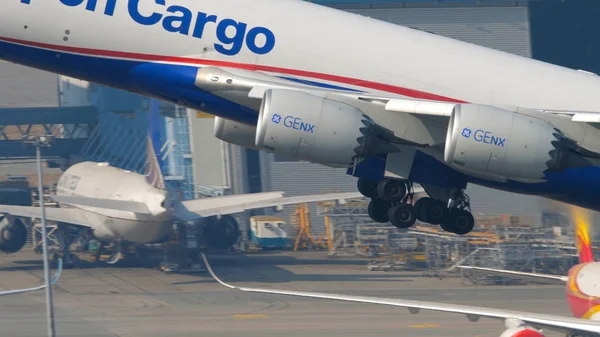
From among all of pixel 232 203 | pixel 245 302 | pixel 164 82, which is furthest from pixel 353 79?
pixel 232 203

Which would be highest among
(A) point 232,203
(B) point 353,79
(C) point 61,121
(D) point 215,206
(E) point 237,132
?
(C) point 61,121

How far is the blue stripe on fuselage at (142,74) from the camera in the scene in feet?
90.3

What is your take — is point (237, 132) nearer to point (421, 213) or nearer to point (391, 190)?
point (391, 190)

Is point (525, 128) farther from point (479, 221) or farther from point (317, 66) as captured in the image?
point (479, 221)

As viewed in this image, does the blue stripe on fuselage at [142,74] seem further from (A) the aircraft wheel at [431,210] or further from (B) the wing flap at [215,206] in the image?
(B) the wing flap at [215,206]

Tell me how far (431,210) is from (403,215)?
93 centimetres

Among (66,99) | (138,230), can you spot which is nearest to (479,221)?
(138,230)

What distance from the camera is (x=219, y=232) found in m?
67.8

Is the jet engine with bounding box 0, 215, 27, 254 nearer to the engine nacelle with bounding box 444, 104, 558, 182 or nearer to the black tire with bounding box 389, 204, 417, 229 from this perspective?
the black tire with bounding box 389, 204, 417, 229

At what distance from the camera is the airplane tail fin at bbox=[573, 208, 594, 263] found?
121 ft

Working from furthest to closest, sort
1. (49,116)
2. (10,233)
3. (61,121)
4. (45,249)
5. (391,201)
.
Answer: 1. (49,116)
2. (61,121)
3. (10,233)
4. (45,249)
5. (391,201)

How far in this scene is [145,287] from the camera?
182ft

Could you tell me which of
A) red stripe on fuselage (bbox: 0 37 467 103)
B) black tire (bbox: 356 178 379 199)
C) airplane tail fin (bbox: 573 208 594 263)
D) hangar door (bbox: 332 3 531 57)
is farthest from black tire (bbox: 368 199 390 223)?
hangar door (bbox: 332 3 531 57)

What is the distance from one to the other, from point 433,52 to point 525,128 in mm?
3512
